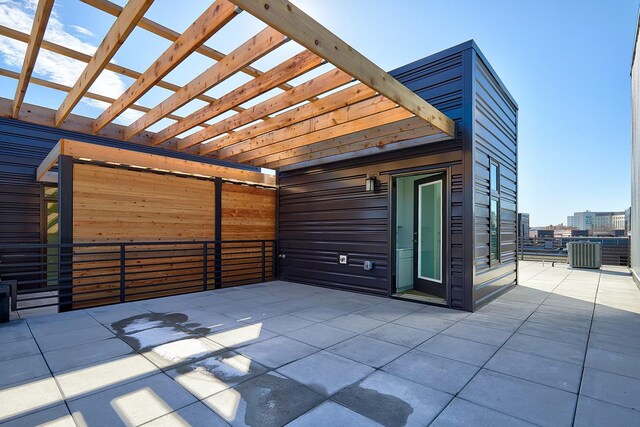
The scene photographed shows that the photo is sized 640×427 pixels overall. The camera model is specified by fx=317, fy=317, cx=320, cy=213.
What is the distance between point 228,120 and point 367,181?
2.30 meters

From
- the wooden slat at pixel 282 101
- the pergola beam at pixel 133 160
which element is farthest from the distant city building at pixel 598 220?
the wooden slat at pixel 282 101

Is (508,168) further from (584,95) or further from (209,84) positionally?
(584,95)

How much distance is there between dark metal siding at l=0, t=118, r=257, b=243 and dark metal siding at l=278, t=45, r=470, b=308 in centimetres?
499

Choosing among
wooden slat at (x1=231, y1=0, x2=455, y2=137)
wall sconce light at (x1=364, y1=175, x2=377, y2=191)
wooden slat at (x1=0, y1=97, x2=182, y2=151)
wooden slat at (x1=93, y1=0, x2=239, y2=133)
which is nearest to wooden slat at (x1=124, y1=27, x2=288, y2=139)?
wooden slat at (x1=231, y1=0, x2=455, y2=137)

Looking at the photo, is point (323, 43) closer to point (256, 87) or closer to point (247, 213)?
point (256, 87)

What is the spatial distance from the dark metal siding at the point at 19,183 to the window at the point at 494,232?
852 cm

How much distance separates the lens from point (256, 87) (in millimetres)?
3287

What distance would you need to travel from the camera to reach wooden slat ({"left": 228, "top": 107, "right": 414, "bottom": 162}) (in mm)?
3869

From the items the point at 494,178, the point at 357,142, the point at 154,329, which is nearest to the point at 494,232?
the point at 494,178

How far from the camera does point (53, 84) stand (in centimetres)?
363

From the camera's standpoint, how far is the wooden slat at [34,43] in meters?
2.31

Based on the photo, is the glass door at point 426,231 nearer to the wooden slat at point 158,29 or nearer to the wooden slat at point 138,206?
the wooden slat at point 158,29

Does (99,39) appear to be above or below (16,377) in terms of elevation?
above

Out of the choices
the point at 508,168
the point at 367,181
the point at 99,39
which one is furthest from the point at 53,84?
the point at 508,168
